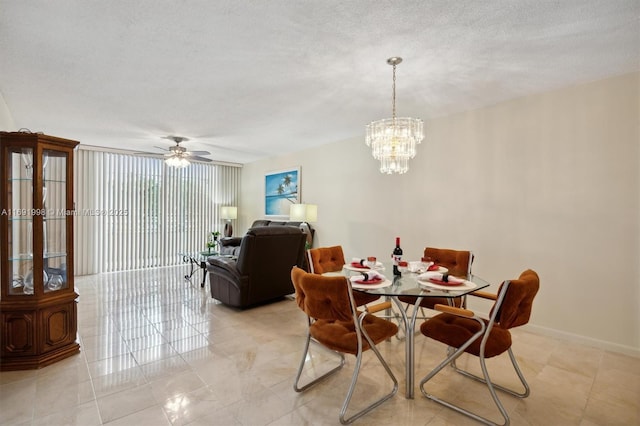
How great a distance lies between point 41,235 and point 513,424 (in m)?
3.83

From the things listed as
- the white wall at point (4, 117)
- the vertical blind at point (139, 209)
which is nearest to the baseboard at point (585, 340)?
the white wall at point (4, 117)

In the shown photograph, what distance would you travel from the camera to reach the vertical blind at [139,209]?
20.1 feet

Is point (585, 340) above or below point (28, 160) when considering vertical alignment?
below

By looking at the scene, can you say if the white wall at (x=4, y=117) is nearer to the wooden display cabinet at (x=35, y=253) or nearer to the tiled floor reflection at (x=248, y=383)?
the wooden display cabinet at (x=35, y=253)

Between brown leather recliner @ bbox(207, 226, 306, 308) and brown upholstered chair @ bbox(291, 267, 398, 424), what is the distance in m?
1.78

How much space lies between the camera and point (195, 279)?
5.64 m

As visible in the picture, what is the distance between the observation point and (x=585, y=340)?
9.84 ft

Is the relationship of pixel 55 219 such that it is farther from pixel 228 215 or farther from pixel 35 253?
pixel 228 215

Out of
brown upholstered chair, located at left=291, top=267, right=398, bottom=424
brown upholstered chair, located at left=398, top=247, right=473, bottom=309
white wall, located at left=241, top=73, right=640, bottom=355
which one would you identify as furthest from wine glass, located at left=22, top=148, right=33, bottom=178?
white wall, located at left=241, top=73, right=640, bottom=355

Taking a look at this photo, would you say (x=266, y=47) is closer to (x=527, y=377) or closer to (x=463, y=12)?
(x=463, y=12)

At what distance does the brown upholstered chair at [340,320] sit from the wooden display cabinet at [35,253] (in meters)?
2.16

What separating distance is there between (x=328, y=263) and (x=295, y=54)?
1999 millimetres

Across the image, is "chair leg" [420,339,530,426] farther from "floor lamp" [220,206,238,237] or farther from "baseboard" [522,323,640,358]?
"floor lamp" [220,206,238,237]

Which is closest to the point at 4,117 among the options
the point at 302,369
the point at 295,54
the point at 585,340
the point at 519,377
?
the point at 295,54
